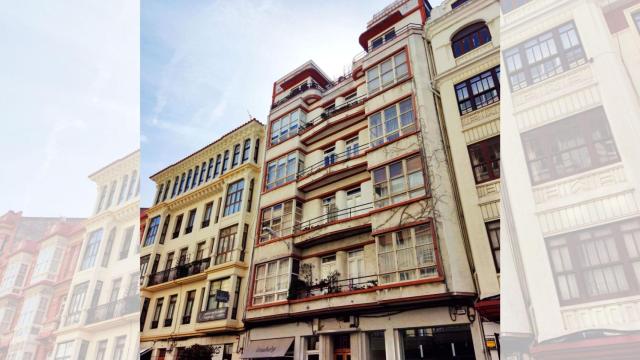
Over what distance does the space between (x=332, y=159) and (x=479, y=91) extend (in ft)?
19.7

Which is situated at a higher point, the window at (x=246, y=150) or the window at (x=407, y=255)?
the window at (x=246, y=150)

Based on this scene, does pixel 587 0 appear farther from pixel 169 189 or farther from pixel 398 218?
pixel 169 189

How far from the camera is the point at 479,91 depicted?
9.73m

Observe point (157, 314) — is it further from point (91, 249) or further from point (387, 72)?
point (387, 72)

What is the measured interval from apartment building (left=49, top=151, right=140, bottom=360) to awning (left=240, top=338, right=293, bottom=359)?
4077mm

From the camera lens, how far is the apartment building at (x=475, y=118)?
7.97 meters

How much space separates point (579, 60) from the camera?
5.55m

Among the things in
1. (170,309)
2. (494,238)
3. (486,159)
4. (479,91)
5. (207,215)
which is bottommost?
(170,309)

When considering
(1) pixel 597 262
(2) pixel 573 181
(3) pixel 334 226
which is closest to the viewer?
(1) pixel 597 262

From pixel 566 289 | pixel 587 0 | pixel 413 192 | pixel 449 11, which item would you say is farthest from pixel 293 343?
pixel 449 11

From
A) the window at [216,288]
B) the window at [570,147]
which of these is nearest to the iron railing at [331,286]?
the window at [216,288]

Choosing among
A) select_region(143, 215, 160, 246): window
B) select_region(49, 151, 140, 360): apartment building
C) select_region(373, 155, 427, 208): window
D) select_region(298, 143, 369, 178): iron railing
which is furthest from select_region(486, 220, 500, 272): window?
select_region(143, 215, 160, 246): window

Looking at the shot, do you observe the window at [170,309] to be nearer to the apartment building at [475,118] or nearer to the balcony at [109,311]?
the balcony at [109,311]

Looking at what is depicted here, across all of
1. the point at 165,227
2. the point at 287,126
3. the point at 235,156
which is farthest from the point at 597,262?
the point at 165,227
